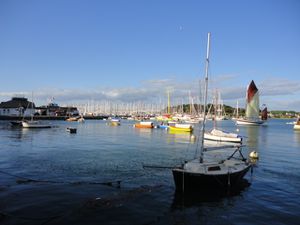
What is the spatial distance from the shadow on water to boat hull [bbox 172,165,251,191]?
0.97ft

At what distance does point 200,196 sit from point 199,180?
1119 mm

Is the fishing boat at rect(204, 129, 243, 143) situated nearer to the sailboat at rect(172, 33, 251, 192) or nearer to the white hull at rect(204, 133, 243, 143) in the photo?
the white hull at rect(204, 133, 243, 143)

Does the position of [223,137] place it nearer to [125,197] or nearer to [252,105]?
[125,197]

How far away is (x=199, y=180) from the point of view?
21000 millimetres

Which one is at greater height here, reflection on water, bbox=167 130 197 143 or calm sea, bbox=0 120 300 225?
reflection on water, bbox=167 130 197 143

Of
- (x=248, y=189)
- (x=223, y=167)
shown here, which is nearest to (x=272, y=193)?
(x=248, y=189)

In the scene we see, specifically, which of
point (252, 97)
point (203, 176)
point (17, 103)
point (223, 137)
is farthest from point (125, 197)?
point (17, 103)

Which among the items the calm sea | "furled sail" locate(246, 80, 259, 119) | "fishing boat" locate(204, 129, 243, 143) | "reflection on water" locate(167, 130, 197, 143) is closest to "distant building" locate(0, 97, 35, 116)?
"reflection on water" locate(167, 130, 197, 143)

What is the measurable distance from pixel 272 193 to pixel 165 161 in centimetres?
1404

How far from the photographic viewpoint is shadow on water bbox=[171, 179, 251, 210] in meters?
19.5

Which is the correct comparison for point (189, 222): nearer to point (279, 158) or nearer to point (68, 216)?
point (68, 216)

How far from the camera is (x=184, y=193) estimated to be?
69.9 ft

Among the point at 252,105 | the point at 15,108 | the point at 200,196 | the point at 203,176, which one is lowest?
the point at 200,196

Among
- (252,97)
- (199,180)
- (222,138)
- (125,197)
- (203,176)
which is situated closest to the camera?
(125,197)
